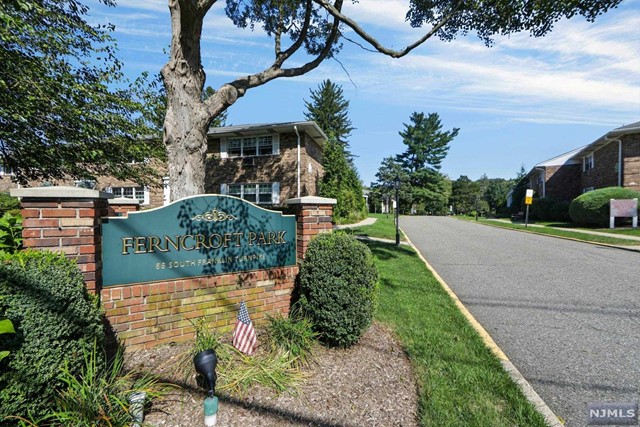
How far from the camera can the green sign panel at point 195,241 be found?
3.13 meters

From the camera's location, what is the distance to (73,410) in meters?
2.04

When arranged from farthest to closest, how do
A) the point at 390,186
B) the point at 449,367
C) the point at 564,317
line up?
the point at 390,186 < the point at 564,317 < the point at 449,367

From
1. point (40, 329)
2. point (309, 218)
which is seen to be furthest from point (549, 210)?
point (40, 329)

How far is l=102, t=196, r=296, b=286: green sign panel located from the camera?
123 inches

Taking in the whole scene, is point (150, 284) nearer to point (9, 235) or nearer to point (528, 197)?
point (9, 235)

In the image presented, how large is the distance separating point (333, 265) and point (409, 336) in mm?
1432

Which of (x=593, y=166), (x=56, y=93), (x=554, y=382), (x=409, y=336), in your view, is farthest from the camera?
(x=593, y=166)

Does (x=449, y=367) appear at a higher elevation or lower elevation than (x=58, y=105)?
lower

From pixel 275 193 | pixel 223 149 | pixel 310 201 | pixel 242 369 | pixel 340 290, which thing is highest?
pixel 223 149

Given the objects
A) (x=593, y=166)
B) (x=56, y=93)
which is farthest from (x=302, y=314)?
(x=593, y=166)

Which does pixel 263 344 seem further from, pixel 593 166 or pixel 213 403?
pixel 593 166

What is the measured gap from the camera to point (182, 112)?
16.4 feet

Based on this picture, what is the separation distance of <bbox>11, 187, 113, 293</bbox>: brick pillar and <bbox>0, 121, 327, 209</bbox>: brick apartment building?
13266 millimetres

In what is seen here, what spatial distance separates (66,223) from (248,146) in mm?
15293
